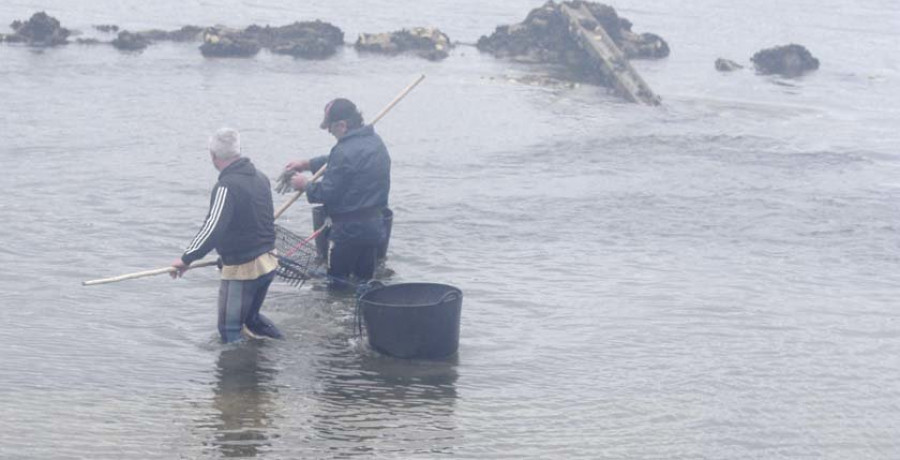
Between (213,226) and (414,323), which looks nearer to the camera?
(213,226)

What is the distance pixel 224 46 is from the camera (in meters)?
27.8

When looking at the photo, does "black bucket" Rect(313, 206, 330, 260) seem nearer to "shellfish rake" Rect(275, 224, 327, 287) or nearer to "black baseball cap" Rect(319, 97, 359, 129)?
"shellfish rake" Rect(275, 224, 327, 287)

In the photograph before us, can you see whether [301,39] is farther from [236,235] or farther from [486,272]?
[236,235]

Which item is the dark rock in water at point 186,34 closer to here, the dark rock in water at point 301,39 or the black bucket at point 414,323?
the dark rock in water at point 301,39

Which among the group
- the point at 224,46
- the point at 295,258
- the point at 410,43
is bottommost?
the point at 295,258

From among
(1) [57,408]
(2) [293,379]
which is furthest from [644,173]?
(1) [57,408]

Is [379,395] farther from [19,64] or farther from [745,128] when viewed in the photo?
[19,64]

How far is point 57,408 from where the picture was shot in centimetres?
858

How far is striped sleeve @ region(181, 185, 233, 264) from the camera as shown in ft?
30.4

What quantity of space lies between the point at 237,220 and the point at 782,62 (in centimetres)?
2414

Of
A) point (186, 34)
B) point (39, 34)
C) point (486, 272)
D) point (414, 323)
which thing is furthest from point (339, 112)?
point (186, 34)

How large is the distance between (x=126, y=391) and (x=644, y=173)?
10912 mm

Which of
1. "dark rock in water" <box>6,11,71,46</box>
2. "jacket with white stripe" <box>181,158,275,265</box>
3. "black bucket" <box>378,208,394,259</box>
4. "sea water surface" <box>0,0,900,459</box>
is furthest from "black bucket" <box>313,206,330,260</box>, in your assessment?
"dark rock in water" <box>6,11,71,46</box>

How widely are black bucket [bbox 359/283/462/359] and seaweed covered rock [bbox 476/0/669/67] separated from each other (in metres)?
19.7
